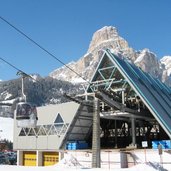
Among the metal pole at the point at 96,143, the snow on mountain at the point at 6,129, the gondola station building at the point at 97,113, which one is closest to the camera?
the metal pole at the point at 96,143

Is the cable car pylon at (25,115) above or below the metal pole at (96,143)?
above

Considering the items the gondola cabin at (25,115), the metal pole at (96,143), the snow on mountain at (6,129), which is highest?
the snow on mountain at (6,129)

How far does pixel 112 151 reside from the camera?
42.7 meters

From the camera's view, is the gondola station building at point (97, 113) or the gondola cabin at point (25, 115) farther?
the gondola station building at point (97, 113)

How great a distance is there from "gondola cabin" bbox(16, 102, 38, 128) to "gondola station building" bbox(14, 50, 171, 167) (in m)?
15.1

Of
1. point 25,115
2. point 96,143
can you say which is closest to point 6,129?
point 96,143

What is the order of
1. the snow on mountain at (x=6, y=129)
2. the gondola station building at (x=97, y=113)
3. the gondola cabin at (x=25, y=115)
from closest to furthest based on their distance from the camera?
the gondola cabin at (x=25, y=115) → the gondola station building at (x=97, y=113) → the snow on mountain at (x=6, y=129)

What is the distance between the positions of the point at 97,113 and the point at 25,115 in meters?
16.1

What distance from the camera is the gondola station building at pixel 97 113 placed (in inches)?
1631

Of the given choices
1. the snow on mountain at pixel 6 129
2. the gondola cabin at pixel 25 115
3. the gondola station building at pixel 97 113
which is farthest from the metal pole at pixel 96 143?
the snow on mountain at pixel 6 129

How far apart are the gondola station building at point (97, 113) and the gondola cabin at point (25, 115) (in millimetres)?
15111

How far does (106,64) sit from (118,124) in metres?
15.8

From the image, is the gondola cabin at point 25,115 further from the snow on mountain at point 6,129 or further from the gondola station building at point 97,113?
the snow on mountain at point 6,129

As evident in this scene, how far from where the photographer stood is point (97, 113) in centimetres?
4025
